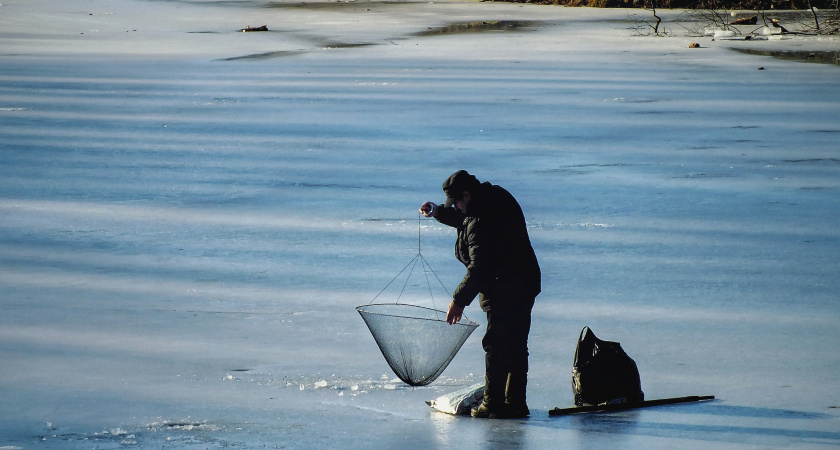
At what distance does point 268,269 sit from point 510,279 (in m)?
3.11

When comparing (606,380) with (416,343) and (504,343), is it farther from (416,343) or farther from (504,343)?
(416,343)

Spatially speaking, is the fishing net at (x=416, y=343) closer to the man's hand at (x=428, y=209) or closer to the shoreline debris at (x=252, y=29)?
the man's hand at (x=428, y=209)

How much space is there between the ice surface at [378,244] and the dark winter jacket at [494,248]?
580mm

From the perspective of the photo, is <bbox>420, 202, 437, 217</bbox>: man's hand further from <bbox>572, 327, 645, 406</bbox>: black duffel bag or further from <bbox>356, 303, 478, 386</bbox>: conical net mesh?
<bbox>572, 327, 645, 406</bbox>: black duffel bag

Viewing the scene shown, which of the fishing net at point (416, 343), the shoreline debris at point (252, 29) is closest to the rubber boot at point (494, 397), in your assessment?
the fishing net at point (416, 343)

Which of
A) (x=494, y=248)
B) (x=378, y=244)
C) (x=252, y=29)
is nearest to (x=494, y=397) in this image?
(x=494, y=248)

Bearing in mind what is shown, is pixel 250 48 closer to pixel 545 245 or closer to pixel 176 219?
pixel 176 219

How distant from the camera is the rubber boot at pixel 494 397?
197 inches

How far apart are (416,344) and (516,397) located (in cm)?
51

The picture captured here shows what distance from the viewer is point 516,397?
5.01 metres

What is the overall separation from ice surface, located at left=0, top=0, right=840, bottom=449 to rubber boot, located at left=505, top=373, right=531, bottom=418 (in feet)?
0.25

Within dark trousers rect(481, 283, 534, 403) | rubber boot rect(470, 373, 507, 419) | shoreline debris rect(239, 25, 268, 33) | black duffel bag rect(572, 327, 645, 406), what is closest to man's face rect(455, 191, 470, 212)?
dark trousers rect(481, 283, 534, 403)

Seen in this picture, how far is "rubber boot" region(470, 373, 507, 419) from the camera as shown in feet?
16.4

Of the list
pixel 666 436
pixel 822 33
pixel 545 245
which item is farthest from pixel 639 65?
pixel 666 436
